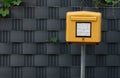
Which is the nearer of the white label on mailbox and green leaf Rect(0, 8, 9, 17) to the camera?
the white label on mailbox

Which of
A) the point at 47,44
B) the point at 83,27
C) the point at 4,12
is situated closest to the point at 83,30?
the point at 83,27

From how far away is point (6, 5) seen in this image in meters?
4.75

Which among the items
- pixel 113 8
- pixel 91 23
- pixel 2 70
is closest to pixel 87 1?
pixel 113 8

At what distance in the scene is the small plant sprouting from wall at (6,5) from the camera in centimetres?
472

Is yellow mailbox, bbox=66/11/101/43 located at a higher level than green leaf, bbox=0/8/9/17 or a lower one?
lower

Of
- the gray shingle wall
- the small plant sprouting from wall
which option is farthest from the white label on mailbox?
the small plant sprouting from wall

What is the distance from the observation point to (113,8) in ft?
15.9

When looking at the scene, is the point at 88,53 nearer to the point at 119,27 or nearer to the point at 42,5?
the point at 119,27

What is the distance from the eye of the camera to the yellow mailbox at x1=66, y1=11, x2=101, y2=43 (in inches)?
166

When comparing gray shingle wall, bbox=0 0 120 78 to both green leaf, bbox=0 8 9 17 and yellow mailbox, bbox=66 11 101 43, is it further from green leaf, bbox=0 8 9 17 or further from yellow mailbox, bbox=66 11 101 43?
yellow mailbox, bbox=66 11 101 43

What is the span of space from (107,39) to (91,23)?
679mm

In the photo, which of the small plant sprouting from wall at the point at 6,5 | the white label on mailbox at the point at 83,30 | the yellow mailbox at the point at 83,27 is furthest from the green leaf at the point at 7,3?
the white label on mailbox at the point at 83,30

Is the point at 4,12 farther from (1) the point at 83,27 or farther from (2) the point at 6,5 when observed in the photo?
(1) the point at 83,27

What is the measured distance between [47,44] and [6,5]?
0.75m
